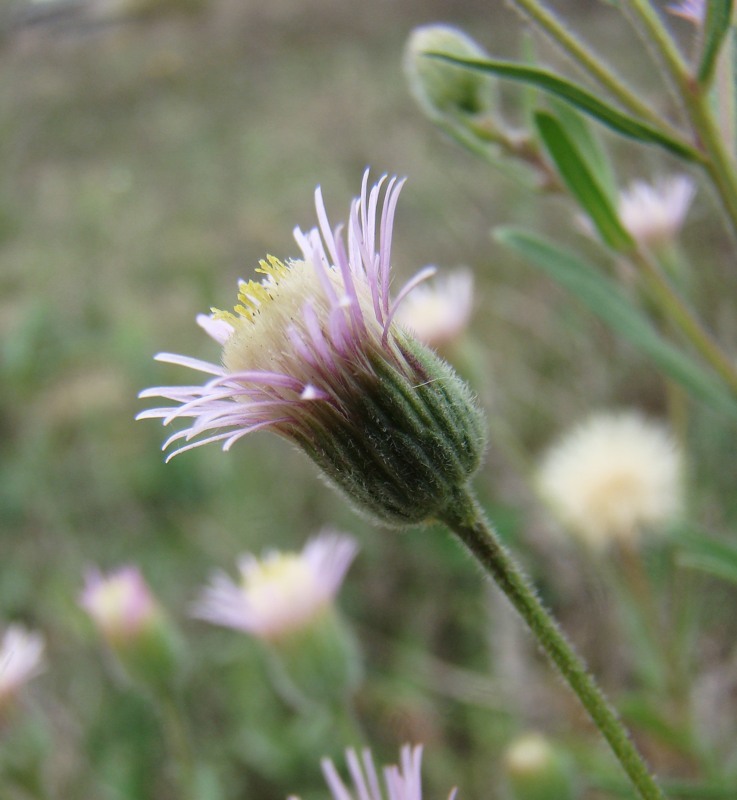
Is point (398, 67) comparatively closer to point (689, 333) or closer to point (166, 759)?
point (166, 759)

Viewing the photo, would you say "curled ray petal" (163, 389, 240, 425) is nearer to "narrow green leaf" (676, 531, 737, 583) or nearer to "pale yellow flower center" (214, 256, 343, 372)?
"pale yellow flower center" (214, 256, 343, 372)

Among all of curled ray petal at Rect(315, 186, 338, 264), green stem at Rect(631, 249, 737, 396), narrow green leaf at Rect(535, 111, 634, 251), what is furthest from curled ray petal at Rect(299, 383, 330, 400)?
green stem at Rect(631, 249, 737, 396)

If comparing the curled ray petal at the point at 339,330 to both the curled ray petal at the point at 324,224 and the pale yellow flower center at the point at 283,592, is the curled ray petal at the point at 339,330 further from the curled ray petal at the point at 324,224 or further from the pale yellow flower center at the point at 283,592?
the pale yellow flower center at the point at 283,592

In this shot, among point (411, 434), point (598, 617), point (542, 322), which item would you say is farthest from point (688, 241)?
point (411, 434)

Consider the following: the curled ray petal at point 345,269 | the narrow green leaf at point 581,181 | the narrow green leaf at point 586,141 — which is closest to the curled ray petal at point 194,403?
the curled ray petal at point 345,269

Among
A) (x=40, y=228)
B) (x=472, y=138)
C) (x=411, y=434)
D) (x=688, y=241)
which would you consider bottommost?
(x=411, y=434)

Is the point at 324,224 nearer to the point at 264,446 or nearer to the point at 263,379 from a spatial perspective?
the point at 263,379
